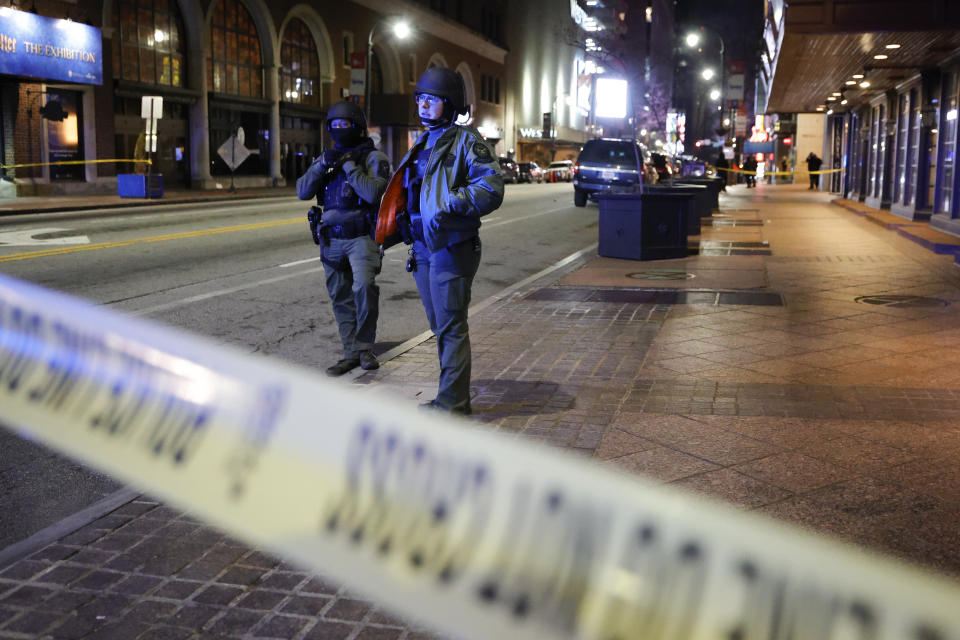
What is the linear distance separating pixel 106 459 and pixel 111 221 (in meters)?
19.5

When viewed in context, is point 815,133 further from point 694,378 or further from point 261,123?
point 694,378

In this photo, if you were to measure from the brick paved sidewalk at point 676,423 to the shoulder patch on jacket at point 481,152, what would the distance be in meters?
1.52

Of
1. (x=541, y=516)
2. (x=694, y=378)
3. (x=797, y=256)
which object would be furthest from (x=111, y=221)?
(x=541, y=516)

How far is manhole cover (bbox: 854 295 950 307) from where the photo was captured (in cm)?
1072

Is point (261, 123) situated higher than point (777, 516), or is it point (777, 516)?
point (261, 123)

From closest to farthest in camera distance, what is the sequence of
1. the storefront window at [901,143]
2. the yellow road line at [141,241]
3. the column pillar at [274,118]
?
the yellow road line at [141,241] → the storefront window at [901,143] → the column pillar at [274,118]

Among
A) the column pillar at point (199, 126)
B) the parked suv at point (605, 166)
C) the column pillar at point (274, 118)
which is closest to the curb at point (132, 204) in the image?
the column pillar at point (199, 126)

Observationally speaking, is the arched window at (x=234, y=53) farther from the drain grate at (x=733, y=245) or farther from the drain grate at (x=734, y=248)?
the drain grate at (x=734, y=248)

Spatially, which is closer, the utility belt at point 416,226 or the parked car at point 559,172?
the utility belt at point 416,226

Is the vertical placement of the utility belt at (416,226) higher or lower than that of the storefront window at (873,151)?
lower

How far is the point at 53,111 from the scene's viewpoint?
31.6m

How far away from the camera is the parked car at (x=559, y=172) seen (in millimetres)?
69688

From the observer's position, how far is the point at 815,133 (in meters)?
67.4

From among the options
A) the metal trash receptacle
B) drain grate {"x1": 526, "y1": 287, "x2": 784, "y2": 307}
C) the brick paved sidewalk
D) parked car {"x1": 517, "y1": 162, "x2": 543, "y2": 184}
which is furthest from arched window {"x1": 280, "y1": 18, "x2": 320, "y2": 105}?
drain grate {"x1": 526, "y1": 287, "x2": 784, "y2": 307}
